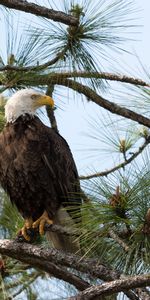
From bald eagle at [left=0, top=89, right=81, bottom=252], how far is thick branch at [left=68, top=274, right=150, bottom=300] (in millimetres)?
1341

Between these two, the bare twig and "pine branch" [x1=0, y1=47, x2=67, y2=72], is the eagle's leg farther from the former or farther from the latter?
"pine branch" [x1=0, y1=47, x2=67, y2=72]

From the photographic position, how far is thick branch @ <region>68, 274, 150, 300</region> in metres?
2.73

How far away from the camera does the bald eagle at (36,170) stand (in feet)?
14.0

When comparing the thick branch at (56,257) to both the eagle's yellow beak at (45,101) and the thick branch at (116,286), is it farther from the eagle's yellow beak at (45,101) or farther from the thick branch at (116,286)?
the eagle's yellow beak at (45,101)

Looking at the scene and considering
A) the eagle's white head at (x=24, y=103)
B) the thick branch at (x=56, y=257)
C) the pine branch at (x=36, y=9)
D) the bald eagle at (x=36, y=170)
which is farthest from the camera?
the eagle's white head at (x=24, y=103)

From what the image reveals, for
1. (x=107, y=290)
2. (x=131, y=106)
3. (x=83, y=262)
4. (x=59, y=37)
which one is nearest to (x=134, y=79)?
(x=131, y=106)

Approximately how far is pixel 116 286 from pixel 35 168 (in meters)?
1.59

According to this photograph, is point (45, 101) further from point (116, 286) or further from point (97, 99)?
point (116, 286)

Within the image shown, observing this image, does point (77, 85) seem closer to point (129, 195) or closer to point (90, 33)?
point (90, 33)

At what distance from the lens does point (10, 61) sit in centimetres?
401

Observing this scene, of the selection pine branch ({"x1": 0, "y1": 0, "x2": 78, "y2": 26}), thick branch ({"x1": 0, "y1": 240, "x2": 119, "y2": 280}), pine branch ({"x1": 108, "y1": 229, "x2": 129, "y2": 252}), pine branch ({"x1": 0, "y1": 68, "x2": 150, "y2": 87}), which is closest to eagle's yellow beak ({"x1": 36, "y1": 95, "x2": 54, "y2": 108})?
pine branch ({"x1": 0, "y1": 68, "x2": 150, "y2": 87})

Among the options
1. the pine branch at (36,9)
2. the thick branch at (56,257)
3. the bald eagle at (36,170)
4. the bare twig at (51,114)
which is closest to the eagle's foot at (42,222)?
the bald eagle at (36,170)

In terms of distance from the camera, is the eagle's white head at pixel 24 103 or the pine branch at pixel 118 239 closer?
the pine branch at pixel 118 239

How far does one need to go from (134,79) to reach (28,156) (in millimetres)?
760
